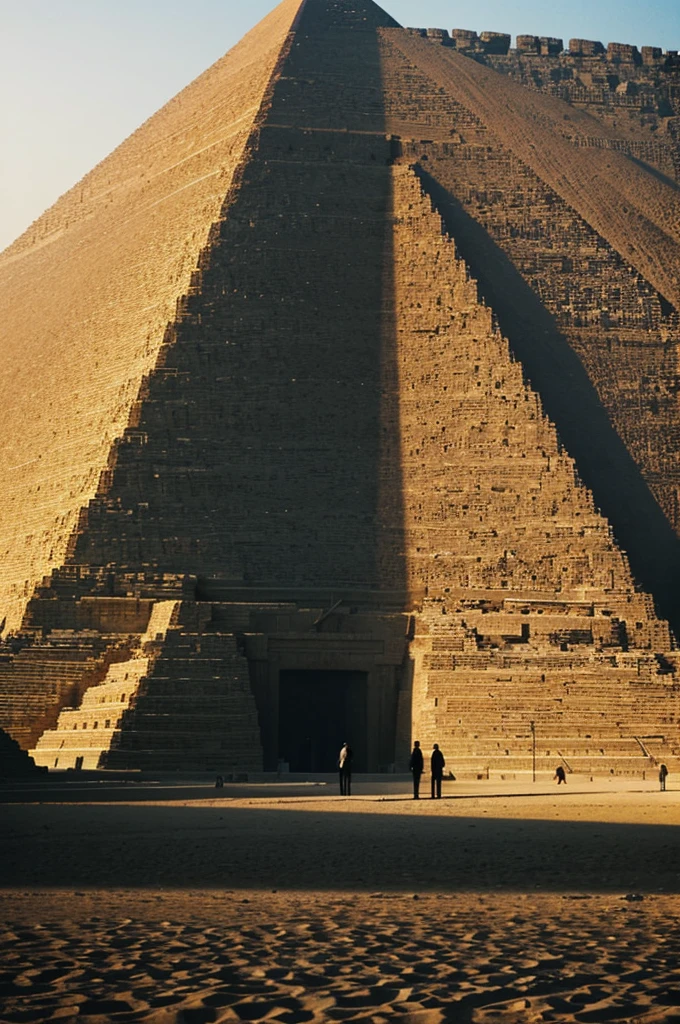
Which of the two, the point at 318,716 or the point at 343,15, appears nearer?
the point at 318,716

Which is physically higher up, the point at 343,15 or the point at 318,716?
the point at 343,15

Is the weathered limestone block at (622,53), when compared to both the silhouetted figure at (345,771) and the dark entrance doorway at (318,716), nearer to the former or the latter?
the dark entrance doorway at (318,716)

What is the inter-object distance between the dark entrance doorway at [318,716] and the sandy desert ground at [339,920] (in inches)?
743

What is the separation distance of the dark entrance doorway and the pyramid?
2.8 inches

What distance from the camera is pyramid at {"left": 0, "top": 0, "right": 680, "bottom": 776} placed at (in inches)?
1410

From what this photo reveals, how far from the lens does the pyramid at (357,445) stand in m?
35.8

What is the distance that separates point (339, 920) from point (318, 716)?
93.9 ft

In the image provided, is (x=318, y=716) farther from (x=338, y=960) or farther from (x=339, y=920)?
(x=338, y=960)

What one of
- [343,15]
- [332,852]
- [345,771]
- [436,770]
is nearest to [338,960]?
[332,852]

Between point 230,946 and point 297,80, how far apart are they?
45.3 meters

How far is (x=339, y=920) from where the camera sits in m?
10.4

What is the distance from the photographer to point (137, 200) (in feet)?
189

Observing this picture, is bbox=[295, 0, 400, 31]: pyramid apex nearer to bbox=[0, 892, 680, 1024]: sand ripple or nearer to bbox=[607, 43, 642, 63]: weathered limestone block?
bbox=[607, 43, 642, 63]: weathered limestone block

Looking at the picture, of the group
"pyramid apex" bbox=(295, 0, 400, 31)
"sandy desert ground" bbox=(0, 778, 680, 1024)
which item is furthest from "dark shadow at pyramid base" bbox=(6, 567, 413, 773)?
"pyramid apex" bbox=(295, 0, 400, 31)
